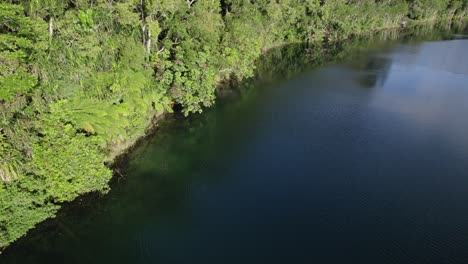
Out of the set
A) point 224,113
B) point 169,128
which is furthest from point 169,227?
point 224,113

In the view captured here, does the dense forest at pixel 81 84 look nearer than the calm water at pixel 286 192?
Yes

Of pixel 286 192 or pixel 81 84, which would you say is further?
pixel 286 192

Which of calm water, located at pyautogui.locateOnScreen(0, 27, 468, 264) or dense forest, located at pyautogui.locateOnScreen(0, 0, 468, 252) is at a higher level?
dense forest, located at pyautogui.locateOnScreen(0, 0, 468, 252)

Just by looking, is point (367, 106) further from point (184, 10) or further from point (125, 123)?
point (125, 123)

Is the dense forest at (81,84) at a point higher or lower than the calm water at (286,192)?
higher

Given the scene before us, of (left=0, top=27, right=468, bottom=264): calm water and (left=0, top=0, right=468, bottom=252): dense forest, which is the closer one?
(left=0, top=0, right=468, bottom=252): dense forest
